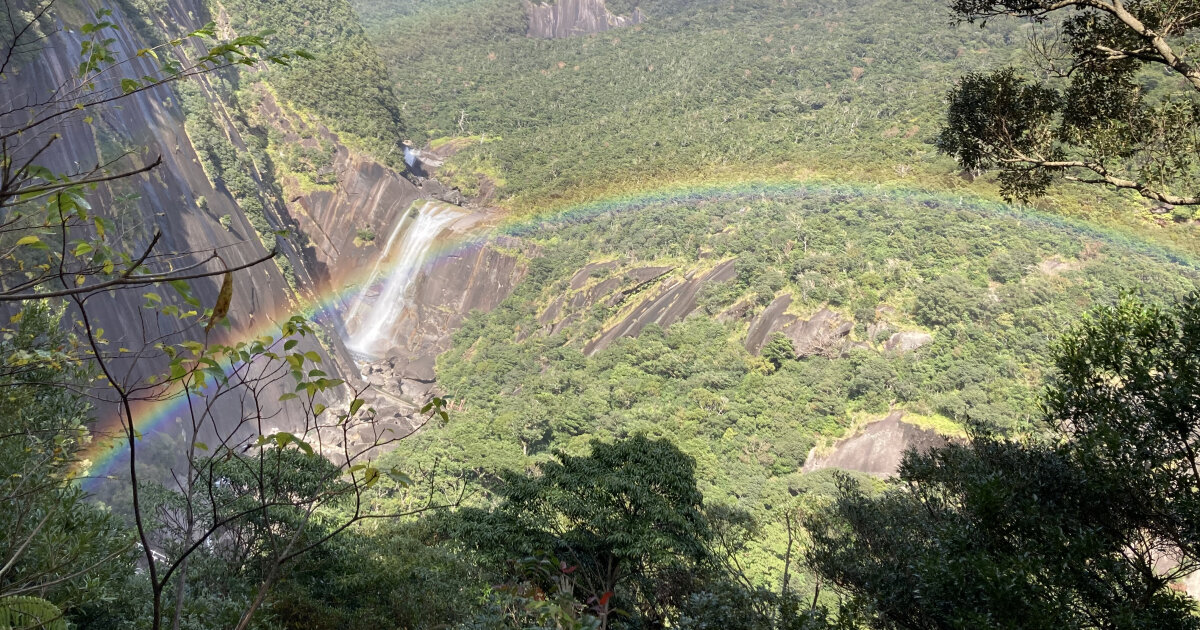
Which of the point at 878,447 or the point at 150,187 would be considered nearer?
the point at 878,447

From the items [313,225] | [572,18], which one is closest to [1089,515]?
[313,225]

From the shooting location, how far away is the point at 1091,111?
6711 mm

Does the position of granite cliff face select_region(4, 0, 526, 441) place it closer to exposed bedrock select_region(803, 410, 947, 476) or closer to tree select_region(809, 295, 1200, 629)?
exposed bedrock select_region(803, 410, 947, 476)

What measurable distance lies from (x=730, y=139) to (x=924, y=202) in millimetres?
16764

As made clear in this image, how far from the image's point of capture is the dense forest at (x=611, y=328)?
15.8 feet

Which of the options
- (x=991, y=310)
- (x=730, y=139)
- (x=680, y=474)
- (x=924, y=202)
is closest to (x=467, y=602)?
(x=680, y=474)

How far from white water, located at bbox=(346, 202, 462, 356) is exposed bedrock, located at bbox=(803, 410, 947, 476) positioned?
29871 mm

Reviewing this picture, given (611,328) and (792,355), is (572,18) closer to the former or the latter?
(611,328)

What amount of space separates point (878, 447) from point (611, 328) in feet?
56.1

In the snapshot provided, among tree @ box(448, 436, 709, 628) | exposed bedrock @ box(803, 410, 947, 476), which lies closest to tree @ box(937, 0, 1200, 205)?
tree @ box(448, 436, 709, 628)

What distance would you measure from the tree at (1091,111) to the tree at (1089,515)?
187 cm

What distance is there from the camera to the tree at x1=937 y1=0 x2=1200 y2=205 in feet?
18.7

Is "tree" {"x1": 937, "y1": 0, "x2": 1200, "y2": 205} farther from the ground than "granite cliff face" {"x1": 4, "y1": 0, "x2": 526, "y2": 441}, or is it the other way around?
"tree" {"x1": 937, "y1": 0, "x2": 1200, "y2": 205}

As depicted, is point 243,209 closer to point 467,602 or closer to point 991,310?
point 467,602
